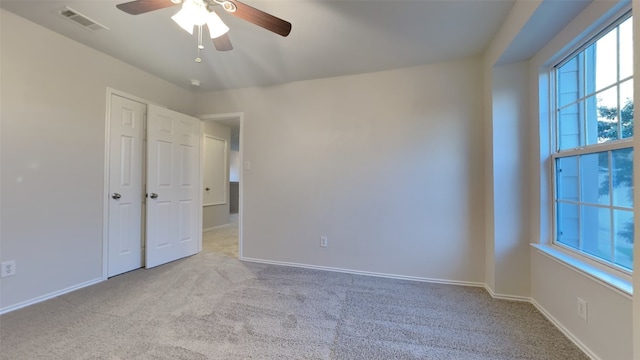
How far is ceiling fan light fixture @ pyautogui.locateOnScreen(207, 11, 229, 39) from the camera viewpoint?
5.26 ft

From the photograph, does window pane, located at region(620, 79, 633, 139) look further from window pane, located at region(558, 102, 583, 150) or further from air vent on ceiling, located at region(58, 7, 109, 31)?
air vent on ceiling, located at region(58, 7, 109, 31)

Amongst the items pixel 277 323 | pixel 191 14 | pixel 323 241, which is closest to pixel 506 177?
pixel 323 241

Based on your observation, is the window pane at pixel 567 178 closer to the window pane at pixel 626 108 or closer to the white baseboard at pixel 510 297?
the window pane at pixel 626 108

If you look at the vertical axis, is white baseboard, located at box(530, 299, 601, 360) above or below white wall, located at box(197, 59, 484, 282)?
below

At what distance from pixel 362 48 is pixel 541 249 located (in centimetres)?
228

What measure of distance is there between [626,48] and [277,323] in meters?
2.75

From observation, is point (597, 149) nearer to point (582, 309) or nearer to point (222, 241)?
point (582, 309)

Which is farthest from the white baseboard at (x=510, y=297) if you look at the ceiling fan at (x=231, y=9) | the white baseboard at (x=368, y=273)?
the ceiling fan at (x=231, y=9)

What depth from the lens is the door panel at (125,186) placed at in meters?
2.74

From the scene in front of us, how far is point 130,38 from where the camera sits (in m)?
2.31

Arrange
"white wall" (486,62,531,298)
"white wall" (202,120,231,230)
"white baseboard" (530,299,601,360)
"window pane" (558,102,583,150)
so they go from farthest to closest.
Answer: "white wall" (202,120,231,230)
"white wall" (486,62,531,298)
"window pane" (558,102,583,150)
"white baseboard" (530,299,601,360)

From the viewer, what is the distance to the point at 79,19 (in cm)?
205

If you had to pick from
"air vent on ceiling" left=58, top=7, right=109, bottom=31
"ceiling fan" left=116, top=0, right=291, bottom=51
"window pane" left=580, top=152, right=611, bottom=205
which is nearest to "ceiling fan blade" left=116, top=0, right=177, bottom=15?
"ceiling fan" left=116, top=0, right=291, bottom=51

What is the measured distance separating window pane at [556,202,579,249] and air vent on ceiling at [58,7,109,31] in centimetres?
397
